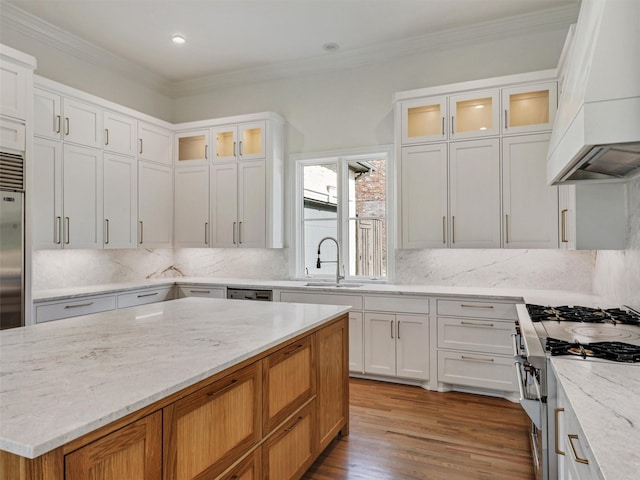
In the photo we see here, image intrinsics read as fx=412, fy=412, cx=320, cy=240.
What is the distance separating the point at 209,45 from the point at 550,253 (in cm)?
390

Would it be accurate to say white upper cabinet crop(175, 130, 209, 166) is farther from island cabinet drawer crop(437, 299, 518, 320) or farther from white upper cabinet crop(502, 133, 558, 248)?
white upper cabinet crop(502, 133, 558, 248)

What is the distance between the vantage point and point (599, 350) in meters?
1.60

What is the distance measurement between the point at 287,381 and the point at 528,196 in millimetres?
2667

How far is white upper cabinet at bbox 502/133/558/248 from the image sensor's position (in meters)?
3.43

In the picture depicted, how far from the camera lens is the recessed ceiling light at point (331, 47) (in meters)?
4.20

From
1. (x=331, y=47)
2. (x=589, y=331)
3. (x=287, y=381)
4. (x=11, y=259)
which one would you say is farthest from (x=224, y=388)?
(x=331, y=47)

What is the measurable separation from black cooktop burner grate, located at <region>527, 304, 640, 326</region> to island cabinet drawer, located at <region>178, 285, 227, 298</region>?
2.98 metres

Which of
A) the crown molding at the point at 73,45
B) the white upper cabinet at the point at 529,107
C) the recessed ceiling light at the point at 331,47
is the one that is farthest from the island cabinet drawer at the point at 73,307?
the white upper cabinet at the point at 529,107

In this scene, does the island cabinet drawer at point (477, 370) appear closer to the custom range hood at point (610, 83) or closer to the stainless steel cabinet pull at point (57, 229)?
the custom range hood at point (610, 83)

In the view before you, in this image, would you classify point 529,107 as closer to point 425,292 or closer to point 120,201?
point 425,292

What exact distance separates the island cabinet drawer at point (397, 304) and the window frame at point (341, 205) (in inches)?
23.8

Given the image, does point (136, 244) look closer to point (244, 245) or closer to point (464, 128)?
point (244, 245)

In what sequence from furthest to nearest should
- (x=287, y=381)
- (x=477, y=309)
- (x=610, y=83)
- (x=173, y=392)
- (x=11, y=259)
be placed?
(x=477, y=309) → (x=11, y=259) → (x=287, y=381) → (x=610, y=83) → (x=173, y=392)

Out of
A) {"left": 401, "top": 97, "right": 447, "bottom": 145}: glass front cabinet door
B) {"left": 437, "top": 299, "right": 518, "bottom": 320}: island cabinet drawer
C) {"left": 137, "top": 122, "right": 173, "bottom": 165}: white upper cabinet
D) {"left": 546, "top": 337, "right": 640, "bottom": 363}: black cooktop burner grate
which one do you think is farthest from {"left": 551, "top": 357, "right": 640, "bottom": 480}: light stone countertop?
{"left": 137, "top": 122, "right": 173, "bottom": 165}: white upper cabinet
